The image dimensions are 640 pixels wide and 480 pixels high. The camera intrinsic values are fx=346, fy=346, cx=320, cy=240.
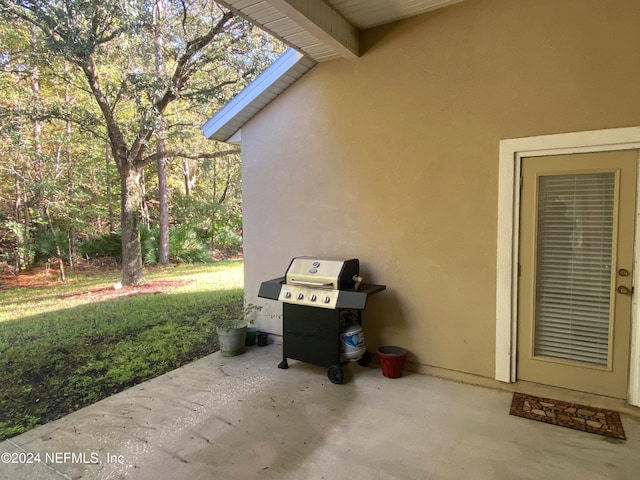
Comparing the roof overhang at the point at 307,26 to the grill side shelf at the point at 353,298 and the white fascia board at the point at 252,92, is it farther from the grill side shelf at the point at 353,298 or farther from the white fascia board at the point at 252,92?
the grill side shelf at the point at 353,298

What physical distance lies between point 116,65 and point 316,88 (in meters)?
4.79

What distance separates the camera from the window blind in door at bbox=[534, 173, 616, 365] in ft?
8.84

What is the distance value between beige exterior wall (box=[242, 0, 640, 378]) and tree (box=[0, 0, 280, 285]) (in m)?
3.67

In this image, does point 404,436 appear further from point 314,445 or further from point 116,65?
point 116,65

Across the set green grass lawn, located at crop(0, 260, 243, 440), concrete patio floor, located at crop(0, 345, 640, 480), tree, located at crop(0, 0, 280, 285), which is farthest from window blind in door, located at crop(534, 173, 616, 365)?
tree, located at crop(0, 0, 280, 285)

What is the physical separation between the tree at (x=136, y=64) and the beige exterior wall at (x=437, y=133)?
367cm

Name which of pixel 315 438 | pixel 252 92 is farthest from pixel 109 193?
pixel 315 438

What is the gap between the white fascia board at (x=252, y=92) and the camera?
3781 mm

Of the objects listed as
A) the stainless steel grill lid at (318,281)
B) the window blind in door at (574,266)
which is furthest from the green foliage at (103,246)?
the window blind in door at (574,266)

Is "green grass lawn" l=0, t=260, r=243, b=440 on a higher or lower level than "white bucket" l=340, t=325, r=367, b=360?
lower

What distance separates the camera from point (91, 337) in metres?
4.66

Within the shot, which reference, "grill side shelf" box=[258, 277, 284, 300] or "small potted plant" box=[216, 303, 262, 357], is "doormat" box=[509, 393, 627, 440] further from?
"small potted plant" box=[216, 303, 262, 357]

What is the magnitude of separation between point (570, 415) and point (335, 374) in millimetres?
1832

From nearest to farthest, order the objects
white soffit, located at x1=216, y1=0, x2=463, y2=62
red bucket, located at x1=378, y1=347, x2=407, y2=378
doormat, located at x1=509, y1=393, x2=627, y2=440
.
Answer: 1. doormat, located at x1=509, y1=393, x2=627, y2=440
2. white soffit, located at x1=216, y1=0, x2=463, y2=62
3. red bucket, located at x1=378, y1=347, x2=407, y2=378
